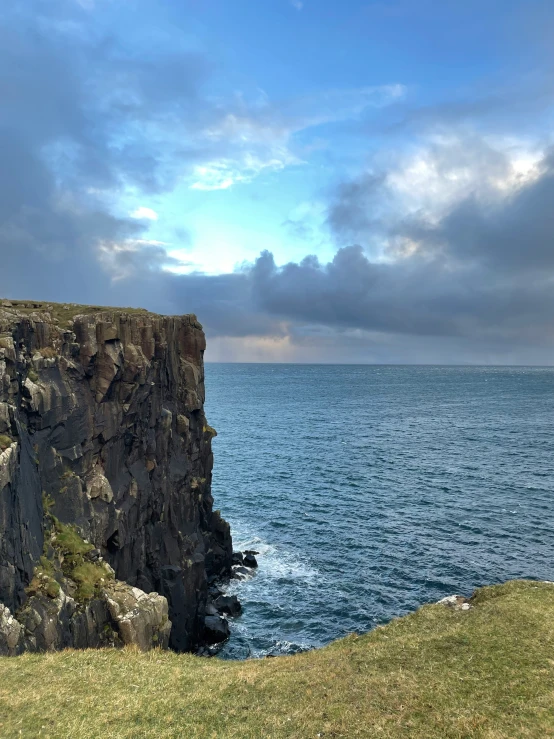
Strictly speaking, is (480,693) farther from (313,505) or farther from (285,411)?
(285,411)

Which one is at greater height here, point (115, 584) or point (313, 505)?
point (115, 584)

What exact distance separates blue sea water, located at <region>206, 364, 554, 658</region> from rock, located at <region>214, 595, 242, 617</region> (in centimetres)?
112

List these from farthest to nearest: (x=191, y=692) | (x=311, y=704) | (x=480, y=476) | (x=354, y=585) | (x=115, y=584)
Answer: (x=480, y=476)
(x=354, y=585)
(x=115, y=584)
(x=191, y=692)
(x=311, y=704)

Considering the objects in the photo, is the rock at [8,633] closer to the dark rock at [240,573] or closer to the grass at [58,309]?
the grass at [58,309]

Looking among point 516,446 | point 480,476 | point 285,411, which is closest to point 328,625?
point 480,476

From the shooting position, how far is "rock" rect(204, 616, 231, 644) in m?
49.8

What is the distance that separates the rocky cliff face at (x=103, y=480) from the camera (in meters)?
29.1

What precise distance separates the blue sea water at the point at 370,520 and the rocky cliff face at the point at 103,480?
30.2 feet

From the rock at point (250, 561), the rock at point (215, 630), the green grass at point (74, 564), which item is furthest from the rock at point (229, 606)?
the green grass at point (74, 564)

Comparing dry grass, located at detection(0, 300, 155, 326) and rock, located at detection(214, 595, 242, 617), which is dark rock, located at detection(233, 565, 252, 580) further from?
dry grass, located at detection(0, 300, 155, 326)

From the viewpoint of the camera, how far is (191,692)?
22.6 metres

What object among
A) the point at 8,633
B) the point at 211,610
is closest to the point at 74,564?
the point at 8,633

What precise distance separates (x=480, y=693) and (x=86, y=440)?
3296 cm

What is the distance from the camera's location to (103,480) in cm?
4206
